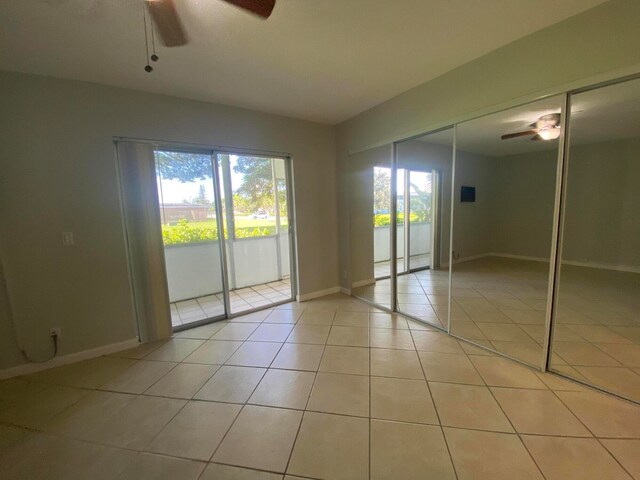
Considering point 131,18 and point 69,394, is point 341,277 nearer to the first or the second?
point 69,394

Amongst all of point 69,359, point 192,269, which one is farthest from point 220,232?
point 69,359

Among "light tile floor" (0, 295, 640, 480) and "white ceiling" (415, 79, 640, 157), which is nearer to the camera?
"light tile floor" (0, 295, 640, 480)

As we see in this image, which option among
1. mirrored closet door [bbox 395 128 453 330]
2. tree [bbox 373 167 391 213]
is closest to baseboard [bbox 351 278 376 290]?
mirrored closet door [bbox 395 128 453 330]

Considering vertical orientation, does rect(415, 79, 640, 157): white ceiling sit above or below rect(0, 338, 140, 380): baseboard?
above

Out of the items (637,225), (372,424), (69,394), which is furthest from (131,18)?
(637,225)

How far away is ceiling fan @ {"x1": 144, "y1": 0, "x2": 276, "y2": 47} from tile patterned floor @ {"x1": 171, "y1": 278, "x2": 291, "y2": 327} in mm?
2743

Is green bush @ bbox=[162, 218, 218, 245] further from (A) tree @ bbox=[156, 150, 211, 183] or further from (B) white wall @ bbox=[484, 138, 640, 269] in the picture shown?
(B) white wall @ bbox=[484, 138, 640, 269]

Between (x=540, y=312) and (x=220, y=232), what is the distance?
3855 millimetres

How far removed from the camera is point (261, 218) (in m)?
4.20

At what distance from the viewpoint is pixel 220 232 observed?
3.07 meters

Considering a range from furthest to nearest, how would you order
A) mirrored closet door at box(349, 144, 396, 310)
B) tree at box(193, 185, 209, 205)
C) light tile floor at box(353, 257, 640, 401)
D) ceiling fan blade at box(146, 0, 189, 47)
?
1. mirrored closet door at box(349, 144, 396, 310)
2. tree at box(193, 185, 209, 205)
3. light tile floor at box(353, 257, 640, 401)
4. ceiling fan blade at box(146, 0, 189, 47)

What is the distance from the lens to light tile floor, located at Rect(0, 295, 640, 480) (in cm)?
125

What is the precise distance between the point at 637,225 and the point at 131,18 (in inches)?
196

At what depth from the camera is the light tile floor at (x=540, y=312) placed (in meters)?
1.97
